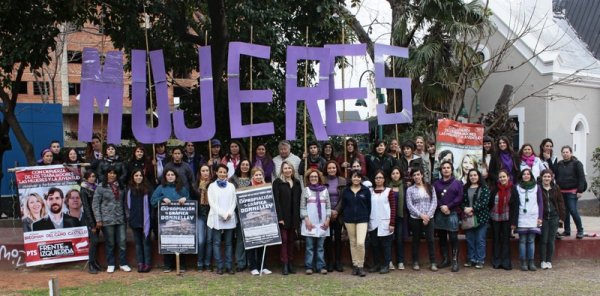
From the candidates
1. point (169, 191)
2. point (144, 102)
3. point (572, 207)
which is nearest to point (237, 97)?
point (144, 102)

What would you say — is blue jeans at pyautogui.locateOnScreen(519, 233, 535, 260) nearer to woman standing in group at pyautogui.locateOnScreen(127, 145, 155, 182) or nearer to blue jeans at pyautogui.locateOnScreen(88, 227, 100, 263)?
woman standing in group at pyautogui.locateOnScreen(127, 145, 155, 182)

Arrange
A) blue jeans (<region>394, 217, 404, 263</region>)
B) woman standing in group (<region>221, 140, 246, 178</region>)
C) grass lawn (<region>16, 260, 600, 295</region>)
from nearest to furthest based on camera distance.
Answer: grass lawn (<region>16, 260, 600, 295</region>) < blue jeans (<region>394, 217, 404, 263</region>) < woman standing in group (<region>221, 140, 246, 178</region>)

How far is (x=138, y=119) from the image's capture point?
27.0 feet

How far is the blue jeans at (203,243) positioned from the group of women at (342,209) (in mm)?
14

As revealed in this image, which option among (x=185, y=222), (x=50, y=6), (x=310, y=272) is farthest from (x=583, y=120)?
(x=50, y=6)

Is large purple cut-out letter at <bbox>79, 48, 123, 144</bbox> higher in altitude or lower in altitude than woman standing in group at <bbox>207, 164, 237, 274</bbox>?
higher

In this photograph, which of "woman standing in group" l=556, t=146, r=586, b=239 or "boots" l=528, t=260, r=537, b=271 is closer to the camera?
"boots" l=528, t=260, r=537, b=271

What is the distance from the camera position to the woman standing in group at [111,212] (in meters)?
7.60

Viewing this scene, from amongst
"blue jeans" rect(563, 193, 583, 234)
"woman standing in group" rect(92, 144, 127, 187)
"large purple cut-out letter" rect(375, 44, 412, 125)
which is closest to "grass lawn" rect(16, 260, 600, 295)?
"blue jeans" rect(563, 193, 583, 234)

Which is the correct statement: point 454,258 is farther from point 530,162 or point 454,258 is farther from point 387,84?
point 387,84

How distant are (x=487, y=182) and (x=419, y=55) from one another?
17.0 feet

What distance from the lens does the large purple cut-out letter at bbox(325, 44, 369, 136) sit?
836 cm

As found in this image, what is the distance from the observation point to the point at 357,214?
24.0 ft

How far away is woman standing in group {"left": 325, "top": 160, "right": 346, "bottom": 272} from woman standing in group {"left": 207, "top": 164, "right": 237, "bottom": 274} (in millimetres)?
1365
